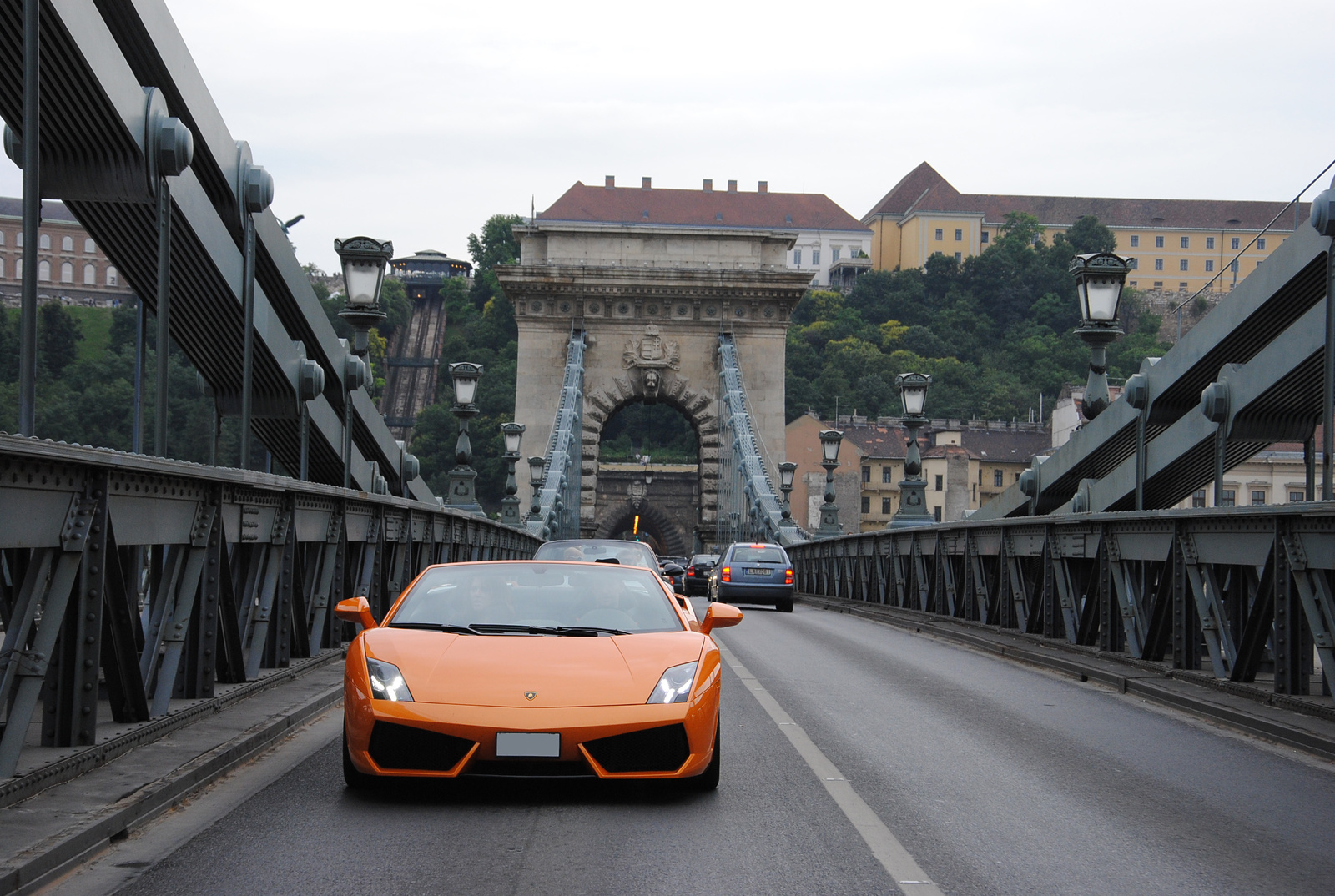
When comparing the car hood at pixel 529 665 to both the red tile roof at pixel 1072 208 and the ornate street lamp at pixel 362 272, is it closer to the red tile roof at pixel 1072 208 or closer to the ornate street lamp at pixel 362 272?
the ornate street lamp at pixel 362 272

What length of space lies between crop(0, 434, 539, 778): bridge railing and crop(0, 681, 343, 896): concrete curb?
18.5 inches

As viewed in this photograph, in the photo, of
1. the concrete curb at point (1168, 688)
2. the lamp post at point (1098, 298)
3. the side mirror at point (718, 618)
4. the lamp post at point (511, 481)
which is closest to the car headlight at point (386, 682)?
the side mirror at point (718, 618)

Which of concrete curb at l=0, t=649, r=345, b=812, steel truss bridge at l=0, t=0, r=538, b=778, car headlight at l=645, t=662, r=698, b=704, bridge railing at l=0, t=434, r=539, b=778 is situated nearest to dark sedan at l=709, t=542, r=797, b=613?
steel truss bridge at l=0, t=0, r=538, b=778

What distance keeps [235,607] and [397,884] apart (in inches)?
162

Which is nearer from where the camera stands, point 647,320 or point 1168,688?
point 1168,688

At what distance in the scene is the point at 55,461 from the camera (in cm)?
596

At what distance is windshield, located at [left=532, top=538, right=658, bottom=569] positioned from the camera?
51.4ft

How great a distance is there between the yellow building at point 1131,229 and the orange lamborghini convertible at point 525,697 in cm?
15725

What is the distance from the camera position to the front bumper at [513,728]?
244 inches

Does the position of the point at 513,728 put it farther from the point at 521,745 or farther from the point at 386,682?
the point at 386,682

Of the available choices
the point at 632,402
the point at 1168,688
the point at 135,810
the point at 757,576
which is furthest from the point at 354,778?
the point at 632,402

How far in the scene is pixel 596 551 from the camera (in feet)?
53.0

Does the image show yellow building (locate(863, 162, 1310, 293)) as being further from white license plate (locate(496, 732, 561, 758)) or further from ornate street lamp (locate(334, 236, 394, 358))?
white license plate (locate(496, 732, 561, 758))

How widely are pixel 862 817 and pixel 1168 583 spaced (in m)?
5.96
